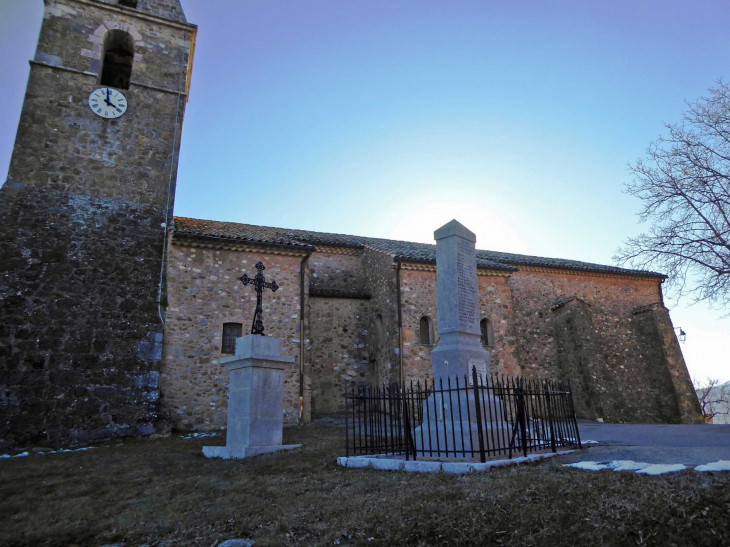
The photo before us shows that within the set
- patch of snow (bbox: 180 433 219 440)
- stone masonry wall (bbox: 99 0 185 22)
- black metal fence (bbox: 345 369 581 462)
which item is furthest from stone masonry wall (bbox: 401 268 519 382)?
stone masonry wall (bbox: 99 0 185 22)

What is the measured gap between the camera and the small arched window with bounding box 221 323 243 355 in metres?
14.5

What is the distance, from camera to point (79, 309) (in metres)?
12.4

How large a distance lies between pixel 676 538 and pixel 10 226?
15401mm

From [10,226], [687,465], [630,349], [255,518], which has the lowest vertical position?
[255,518]

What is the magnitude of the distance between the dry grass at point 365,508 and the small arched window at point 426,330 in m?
9.71

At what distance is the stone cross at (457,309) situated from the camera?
794 cm

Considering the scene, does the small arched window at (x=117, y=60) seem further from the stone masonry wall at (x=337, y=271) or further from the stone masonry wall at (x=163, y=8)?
the stone masonry wall at (x=337, y=271)

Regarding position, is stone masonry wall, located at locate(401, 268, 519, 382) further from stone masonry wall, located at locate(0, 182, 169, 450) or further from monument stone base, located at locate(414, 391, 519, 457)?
stone masonry wall, located at locate(0, 182, 169, 450)

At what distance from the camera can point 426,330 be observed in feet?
55.3

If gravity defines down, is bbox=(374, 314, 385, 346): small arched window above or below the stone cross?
above

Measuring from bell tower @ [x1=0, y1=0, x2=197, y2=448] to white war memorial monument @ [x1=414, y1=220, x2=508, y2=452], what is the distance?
828cm

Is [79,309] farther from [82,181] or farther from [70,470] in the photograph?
[70,470]

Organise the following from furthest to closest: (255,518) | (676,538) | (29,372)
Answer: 1. (29,372)
2. (255,518)
3. (676,538)

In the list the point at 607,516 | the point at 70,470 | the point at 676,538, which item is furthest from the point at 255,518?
the point at 70,470
